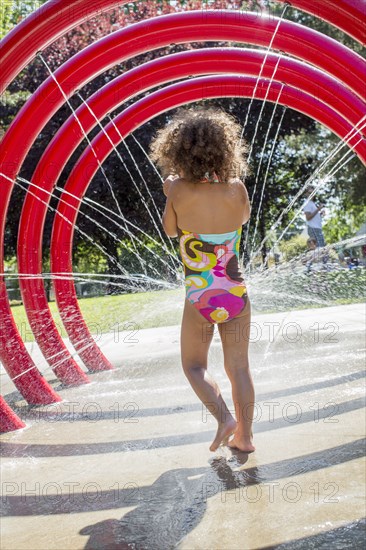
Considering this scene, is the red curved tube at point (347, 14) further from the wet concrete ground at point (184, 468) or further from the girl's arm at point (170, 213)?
the wet concrete ground at point (184, 468)

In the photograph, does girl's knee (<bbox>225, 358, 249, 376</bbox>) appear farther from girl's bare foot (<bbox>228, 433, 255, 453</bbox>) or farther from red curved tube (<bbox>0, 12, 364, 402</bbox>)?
red curved tube (<bbox>0, 12, 364, 402</bbox>)

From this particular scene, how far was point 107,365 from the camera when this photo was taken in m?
7.02

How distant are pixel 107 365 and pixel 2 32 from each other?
17615 mm

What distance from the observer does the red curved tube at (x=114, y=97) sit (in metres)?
5.58

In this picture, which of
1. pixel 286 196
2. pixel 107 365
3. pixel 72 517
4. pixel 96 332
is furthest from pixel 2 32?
pixel 72 517

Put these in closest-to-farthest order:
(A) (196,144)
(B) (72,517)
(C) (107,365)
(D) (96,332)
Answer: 1. (B) (72,517)
2. (A) (196,144)
3. (C) (107,365)
4. (D) (96,332)

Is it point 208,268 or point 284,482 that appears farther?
point 208,268

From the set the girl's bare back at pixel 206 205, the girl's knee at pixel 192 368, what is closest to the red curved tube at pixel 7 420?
the girl's knee at pixel 192 368

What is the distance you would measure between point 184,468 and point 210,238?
1.18 m

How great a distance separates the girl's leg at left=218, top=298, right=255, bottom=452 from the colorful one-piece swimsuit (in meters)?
0.07

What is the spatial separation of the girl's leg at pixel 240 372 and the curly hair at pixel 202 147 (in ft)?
2.38

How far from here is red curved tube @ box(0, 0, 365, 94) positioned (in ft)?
10.8

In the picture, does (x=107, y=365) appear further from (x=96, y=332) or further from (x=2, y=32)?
(x=2, y=32)

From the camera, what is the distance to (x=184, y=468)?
12.0 ft
